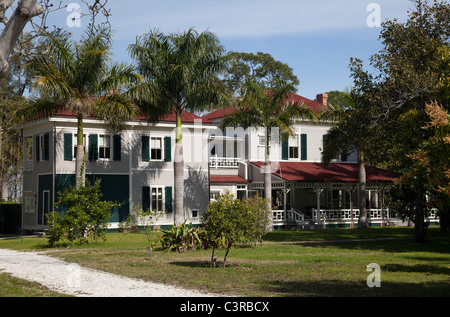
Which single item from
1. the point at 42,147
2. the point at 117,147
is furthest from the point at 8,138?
the point at 117,147

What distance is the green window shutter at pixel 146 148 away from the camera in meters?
34.4

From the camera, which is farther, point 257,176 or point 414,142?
point 257,176

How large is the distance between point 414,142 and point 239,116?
15878 millimetres

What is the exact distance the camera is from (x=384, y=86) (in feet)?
74.9

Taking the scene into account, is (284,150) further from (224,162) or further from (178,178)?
(178,178)

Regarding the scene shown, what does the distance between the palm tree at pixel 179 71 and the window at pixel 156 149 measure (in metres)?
4.85

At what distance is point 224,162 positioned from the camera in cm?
3950

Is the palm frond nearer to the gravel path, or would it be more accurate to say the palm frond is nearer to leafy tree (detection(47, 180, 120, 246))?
leafy tree (detection(47, 180, 120, 246))

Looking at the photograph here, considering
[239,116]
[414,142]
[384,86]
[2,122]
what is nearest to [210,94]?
[239,116]

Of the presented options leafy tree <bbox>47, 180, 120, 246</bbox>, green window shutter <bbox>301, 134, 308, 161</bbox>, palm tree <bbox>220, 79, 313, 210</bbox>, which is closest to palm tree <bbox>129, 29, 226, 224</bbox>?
palm tree <bbox>220, 79, 313, 210</bbox>

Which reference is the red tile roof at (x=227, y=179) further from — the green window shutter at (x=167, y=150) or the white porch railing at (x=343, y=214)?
the white porch railing at (x=343, y=214)

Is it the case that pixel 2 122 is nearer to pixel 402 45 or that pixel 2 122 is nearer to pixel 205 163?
pixel 205 163

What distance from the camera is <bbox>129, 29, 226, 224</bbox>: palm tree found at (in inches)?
1155

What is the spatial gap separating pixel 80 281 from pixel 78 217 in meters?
10.9
